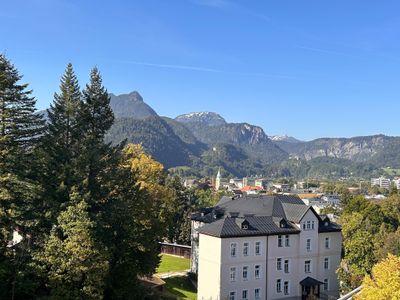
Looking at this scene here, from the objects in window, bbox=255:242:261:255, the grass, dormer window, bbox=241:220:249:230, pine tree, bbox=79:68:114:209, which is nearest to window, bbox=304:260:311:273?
window, bbox=255:242:261:255

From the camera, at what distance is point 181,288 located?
44.2 m

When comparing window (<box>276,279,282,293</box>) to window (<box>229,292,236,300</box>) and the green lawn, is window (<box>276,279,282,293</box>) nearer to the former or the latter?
window (<box>229,292,236,300</box>)

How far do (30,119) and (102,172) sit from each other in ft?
19.5

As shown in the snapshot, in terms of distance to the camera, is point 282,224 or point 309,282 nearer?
point 282,224

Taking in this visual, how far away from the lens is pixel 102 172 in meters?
31.4

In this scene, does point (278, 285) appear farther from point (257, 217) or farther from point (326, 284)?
point (257, 217)

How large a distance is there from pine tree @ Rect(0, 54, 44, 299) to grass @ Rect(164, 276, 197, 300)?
55.3ft

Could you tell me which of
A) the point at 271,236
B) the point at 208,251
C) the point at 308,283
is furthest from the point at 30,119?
the point at 308,283

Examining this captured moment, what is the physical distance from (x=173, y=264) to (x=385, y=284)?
3459cm

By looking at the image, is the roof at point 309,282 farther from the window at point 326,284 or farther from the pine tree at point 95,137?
the pine tree at point 95,137

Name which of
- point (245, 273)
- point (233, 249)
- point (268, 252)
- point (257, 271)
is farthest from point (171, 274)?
point (268, 252)

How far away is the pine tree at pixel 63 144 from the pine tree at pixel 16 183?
1.08m

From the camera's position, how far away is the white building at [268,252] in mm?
39312

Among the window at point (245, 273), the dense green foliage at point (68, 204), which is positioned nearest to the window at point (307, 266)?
the window at point (245, 273)
